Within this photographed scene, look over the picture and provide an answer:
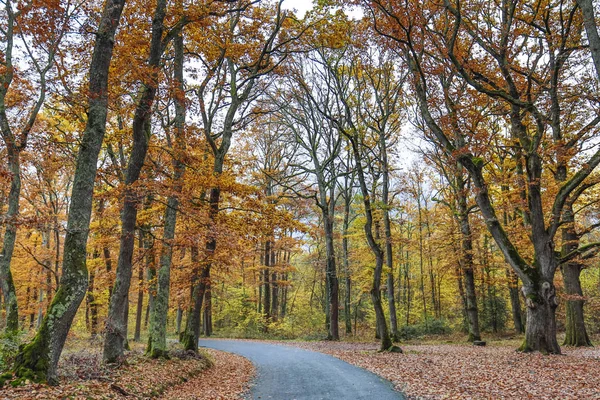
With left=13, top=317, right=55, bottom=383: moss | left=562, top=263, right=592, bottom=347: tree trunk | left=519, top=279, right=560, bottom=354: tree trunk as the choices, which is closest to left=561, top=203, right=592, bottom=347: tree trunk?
left=562, top=263, right=592, bottom=347: tree trunk

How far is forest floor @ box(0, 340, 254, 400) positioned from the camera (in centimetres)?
564

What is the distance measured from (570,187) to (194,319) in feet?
45.0

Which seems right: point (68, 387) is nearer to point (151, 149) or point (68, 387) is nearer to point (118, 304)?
point (118, 304)

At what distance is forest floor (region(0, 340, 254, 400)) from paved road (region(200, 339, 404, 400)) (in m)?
0.60

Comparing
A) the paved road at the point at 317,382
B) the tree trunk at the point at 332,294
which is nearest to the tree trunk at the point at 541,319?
the paved road at the point at 317,382

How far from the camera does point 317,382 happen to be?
8.82 metres

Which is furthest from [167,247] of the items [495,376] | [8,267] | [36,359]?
[495,376]

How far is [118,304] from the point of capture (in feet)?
32.4

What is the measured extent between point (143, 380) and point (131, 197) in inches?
171

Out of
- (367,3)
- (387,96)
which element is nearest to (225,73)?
(367,3)

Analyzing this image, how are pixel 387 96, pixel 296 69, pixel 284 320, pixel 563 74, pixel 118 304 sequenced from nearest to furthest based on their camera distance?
pixel 118 304
pixel 563 74
pixel 387 96
pixel 296 69
pixel 284 320

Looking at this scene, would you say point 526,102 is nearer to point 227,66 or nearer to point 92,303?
point 227,66

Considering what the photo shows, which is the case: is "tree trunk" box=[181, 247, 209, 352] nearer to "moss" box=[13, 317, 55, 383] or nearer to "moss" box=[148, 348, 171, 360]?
"moss" box=[148, 348, 171, 360]

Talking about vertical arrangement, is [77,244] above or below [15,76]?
below
